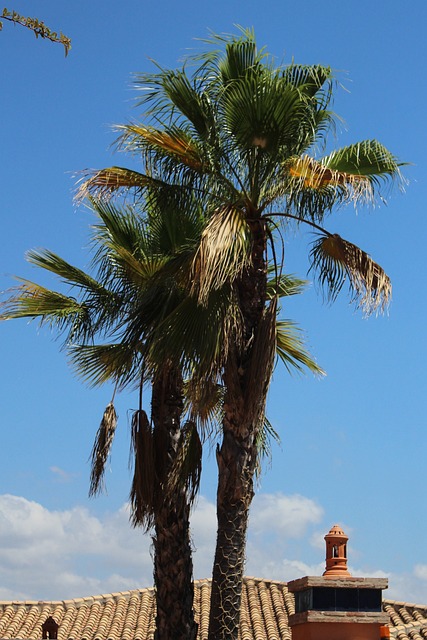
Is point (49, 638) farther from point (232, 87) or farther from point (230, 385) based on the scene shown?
point (232, 87)

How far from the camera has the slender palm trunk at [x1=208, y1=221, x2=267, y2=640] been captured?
36.6 ft

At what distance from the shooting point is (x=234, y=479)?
11156mm

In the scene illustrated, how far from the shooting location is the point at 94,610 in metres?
25.1

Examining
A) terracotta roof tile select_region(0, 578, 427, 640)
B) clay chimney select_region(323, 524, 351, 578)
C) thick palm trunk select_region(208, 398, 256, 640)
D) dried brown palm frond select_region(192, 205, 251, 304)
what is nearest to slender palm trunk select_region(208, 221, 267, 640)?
thick palm trunk select_region(208, 398, 256, 640)

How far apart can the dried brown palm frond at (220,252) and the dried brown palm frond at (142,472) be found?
1.91m

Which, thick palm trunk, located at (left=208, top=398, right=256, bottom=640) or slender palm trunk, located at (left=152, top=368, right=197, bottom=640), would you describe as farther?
slender palm trunk, located at (left=152, top=368, right=197, bottom=640)

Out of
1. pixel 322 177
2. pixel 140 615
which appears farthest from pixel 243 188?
pixel 140 615

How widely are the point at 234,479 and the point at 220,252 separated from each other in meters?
2.35

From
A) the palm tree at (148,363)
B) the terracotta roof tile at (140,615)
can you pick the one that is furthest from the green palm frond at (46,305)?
the terracotta roof tile at (140,615)

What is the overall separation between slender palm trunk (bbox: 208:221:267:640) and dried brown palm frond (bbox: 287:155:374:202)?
1657 mm

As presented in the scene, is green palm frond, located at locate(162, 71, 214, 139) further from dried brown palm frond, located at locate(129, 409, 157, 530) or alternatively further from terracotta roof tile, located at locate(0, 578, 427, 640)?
terracotta roof tile, located at locate(0, 578, 427, 640)

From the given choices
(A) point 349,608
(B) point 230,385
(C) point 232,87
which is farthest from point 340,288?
(A) point 349,608

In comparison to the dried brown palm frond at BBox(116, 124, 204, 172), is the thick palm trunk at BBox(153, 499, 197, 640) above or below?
below

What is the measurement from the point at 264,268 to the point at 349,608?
→ 3.83 m
